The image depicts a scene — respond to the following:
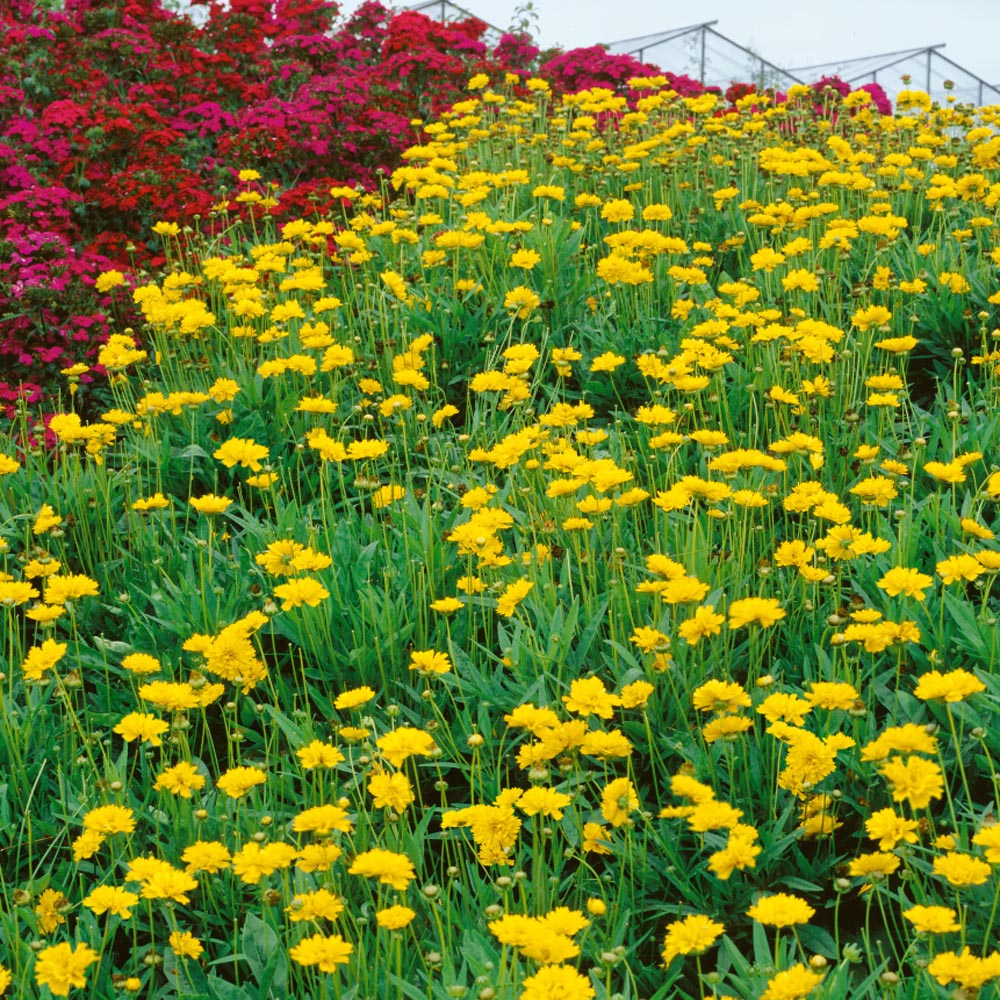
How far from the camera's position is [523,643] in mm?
2564

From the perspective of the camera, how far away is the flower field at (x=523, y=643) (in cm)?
186

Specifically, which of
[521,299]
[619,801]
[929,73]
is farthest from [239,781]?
[929,73]

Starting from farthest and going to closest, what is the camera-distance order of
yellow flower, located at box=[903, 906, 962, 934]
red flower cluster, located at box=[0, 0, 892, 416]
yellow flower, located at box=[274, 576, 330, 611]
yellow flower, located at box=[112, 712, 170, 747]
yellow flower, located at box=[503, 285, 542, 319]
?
red flower cluster, located at box=[0, 0, 892, 416]
yellow flower, located at box=[503, 285, 542, 319]
yellow flower, located at box=[274, 576, 330, 611]
yellow flower, located at box=[112, 712, 170, 747]
yellow flower, located at box=[903, 906, 962, 934]

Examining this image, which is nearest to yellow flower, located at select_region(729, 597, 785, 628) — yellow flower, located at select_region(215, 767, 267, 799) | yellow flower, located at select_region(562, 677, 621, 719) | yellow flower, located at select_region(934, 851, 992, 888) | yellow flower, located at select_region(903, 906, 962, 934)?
yellow flower, located at select_region(562, 677, 621, 719)

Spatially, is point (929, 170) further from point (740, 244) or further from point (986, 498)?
point (986, 498)

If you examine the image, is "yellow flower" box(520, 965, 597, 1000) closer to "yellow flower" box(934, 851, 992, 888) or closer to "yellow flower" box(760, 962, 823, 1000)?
"yellow flower" box(760, 962, 823, 1000)

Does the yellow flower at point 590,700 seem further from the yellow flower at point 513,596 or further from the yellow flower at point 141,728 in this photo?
the yellow flower at point 141,728

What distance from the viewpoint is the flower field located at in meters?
1.86

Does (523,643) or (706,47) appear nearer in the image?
(523,643)

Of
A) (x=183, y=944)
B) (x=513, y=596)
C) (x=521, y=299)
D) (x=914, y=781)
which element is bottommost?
(x=183, y=944)

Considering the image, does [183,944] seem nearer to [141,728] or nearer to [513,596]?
[141,728]

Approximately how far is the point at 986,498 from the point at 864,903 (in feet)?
4.30

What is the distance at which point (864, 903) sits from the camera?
218 cm

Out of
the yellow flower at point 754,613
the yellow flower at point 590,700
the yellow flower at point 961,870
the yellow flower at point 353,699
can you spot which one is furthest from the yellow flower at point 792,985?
the yellow flower at point 353,699
